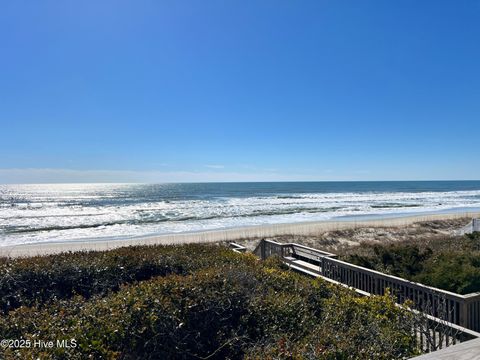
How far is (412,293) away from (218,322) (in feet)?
13.7

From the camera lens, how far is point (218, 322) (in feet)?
12.8

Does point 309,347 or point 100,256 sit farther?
point 100,256

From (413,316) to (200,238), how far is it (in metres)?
18.6

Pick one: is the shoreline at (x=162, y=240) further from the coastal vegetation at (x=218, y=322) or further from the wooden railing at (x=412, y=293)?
the coastal vegetation at (x=218, y=322)

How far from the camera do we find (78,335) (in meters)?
3.07

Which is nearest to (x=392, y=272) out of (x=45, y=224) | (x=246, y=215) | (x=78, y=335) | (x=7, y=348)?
(x=78, y=335)

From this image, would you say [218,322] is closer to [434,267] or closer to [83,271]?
[83,271]

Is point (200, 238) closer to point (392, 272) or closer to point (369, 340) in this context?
point (392, 272)

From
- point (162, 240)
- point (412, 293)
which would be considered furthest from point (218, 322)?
point (162, 240)

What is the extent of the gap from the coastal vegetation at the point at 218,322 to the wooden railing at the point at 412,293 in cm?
89

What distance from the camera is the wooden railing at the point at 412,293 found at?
4.43 m

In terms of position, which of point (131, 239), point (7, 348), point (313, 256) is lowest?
point (131, 239)

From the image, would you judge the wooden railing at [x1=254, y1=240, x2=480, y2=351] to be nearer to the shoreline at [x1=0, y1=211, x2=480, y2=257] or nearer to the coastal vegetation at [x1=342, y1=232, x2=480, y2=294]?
the coastal vegetation at [x1=342, y1=232, x2=480, y2=294]

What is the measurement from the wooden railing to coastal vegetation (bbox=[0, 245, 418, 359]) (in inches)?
35.0
